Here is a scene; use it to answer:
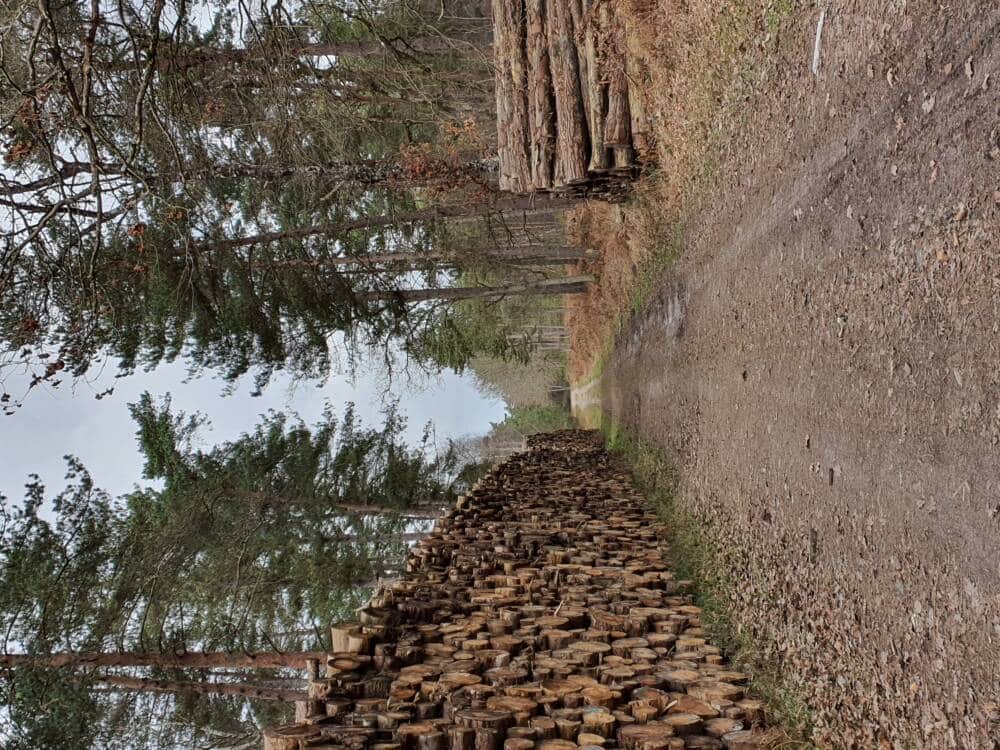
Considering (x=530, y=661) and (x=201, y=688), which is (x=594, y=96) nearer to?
(x=530, y=661)

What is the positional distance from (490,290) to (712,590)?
13.2m

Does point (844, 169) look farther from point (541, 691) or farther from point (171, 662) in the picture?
point (171, 662)

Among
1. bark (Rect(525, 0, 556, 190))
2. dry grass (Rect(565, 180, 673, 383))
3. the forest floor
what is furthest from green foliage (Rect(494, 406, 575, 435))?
the forest floor

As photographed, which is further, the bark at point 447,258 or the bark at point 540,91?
the bark at point 447,258

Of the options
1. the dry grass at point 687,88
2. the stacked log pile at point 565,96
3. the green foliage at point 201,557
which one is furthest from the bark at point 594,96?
the green foliage at point 201,557

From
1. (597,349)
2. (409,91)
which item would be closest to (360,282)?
(409,91)

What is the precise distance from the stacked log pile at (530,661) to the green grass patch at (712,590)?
0.12 m

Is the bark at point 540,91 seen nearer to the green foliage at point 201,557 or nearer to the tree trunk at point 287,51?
the tree trunk at point 287,51

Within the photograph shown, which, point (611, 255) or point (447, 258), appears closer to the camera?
point (611, 255)

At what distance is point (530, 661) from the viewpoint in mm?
4715

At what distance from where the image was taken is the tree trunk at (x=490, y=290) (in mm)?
17000

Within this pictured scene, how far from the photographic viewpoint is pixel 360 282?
1614 cm

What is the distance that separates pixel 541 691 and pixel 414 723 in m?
0.75

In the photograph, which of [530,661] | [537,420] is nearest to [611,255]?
[530,661]
